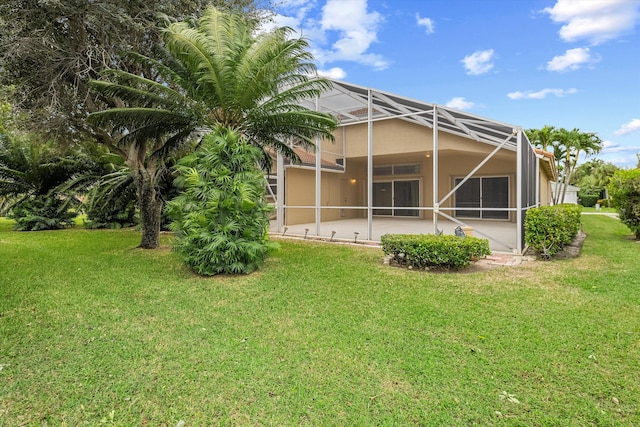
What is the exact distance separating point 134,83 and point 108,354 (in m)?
7.42

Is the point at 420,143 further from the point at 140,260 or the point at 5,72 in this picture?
the point at 5,72

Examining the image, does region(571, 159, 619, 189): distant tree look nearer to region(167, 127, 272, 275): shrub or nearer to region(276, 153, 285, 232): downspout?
region(276, 153, 285, 232): downspout

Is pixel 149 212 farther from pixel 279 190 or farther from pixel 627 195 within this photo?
pixel 627 195

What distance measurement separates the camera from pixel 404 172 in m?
19.4

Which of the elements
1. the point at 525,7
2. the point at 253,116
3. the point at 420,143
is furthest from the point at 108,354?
the point at 525,7

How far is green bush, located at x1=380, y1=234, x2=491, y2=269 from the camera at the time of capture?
23.3 ft

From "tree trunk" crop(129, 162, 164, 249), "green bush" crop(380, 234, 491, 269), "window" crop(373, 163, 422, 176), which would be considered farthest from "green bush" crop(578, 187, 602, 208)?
"tree trunk" crop(129, 162, 164, 249)

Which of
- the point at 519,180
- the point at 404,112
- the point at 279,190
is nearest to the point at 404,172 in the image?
the point at 404,112

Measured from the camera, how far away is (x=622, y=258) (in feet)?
27.4

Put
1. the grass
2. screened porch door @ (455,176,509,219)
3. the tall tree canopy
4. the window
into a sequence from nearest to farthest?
the grass → the tall tree canopy → screened porch door @ (455,176,509,219) → the window

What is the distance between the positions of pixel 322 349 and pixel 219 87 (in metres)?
5.81

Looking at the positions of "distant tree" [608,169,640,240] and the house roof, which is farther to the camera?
"distant tree" [608,169,640,240]

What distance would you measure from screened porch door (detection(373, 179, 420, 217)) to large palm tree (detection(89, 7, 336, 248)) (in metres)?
11.0

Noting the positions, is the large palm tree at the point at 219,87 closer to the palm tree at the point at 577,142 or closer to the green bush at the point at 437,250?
the green bush at the point at 437,250
